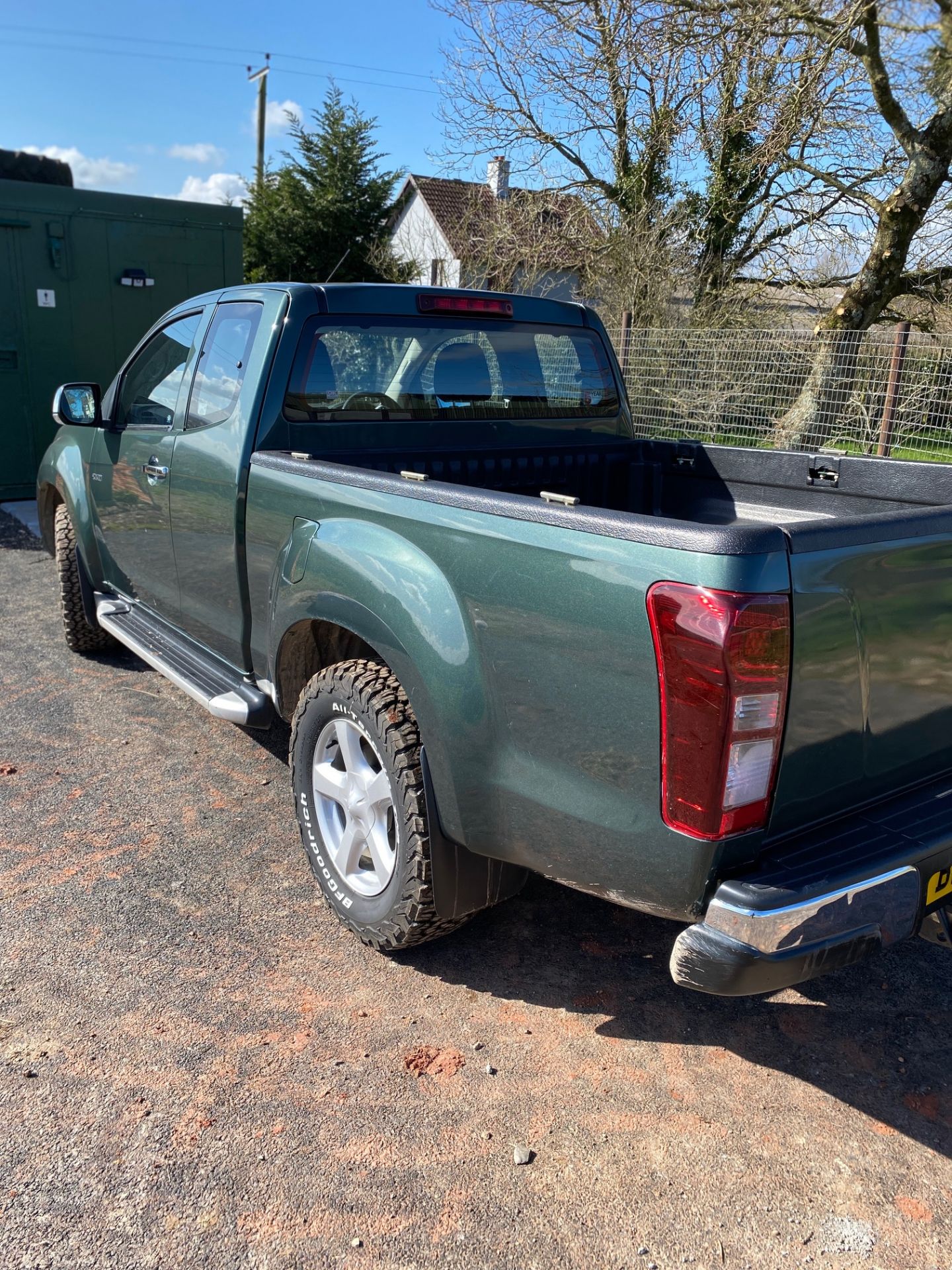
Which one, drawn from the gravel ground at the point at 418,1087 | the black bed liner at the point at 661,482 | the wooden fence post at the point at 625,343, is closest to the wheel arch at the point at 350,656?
the black bed liner at the point at 661,482

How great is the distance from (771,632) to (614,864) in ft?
2.08

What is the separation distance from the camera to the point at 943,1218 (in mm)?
2094

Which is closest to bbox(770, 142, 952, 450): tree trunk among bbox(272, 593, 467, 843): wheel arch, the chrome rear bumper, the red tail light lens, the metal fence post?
the metal fence post

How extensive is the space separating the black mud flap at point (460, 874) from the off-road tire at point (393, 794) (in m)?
0.02

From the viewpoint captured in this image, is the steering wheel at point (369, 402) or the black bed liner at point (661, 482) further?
the steering wheel at point (369, 402)

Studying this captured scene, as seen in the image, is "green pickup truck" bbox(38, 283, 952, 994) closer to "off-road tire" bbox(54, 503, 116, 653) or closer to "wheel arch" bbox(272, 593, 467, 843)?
"wheel arch" bbox(272, 593, 467, 843)

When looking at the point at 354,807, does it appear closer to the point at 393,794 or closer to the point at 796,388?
→ the point at 393,794

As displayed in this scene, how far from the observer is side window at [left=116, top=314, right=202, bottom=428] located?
158 inches

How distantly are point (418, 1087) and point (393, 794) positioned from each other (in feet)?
2.42

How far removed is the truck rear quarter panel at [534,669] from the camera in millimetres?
2002

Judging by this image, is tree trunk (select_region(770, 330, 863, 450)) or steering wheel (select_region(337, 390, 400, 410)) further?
tree trunk (select_region(770, 330, 863, 450))

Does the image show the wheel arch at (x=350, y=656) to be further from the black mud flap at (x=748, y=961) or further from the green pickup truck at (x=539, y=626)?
the black mud flap at (x=748, y=961)

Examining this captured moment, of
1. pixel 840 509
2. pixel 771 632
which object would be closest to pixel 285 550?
pixel 771 632

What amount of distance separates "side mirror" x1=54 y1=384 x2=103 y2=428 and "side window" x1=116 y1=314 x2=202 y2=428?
0.33ft
